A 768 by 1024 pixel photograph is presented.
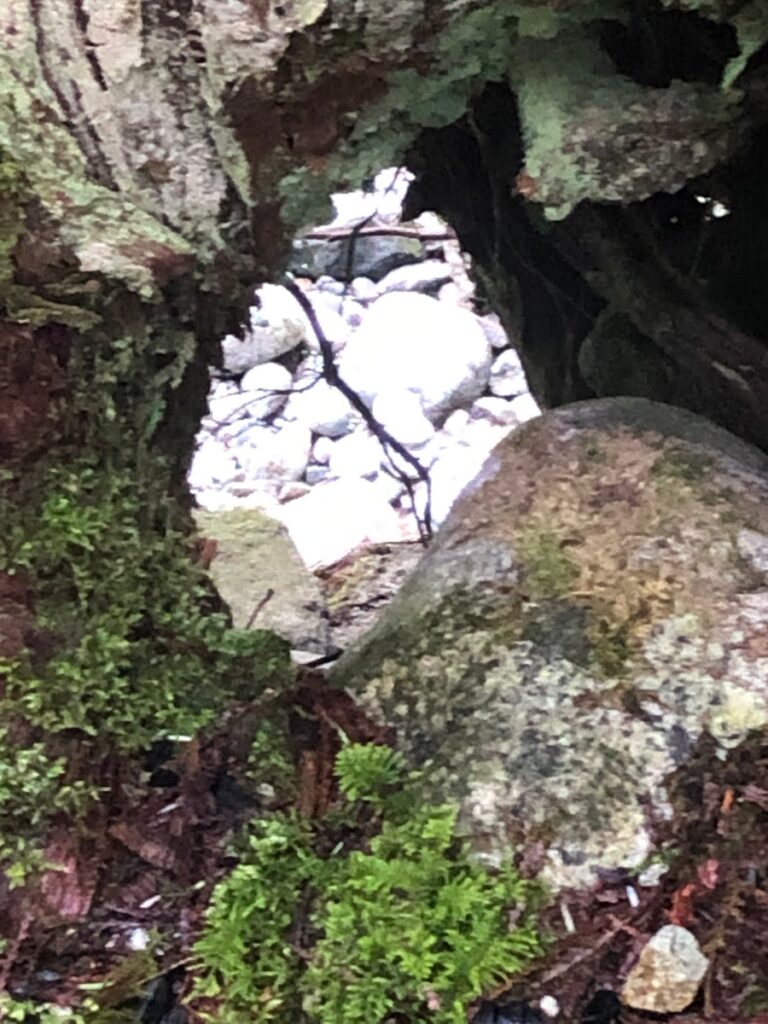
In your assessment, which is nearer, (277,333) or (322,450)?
(322,450)

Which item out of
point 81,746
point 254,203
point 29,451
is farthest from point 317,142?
point 81,746

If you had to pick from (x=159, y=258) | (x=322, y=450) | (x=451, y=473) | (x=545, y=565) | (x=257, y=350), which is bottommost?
(x=451, y=473)

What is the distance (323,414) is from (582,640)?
2526mm

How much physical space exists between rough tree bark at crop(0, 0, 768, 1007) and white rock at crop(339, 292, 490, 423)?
249 centimetres

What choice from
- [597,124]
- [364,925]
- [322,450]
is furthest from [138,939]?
[322,450]

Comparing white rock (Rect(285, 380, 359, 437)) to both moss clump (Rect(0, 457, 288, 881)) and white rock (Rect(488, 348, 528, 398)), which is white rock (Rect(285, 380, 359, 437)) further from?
moss clump (Rect(0, 457, 288, 881))

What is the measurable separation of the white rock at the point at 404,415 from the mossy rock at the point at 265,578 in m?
1.30

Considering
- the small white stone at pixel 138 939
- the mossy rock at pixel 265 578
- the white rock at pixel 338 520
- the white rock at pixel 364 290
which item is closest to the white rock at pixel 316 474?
the white rock at pixel 338 520

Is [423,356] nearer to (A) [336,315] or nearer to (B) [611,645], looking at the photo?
(A) [336,315]

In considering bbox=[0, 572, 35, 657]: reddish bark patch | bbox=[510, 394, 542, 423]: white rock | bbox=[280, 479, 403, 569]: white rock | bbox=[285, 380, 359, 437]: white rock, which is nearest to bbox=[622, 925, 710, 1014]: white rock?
bbox=[0, 572, 35, 657]: reddish bark patch

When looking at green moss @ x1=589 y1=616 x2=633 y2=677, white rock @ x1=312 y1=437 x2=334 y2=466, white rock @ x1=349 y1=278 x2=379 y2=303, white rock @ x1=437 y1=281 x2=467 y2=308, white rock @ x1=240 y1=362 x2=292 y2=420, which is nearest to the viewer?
green moss @ x1=589 y1=616 x2=633 y2=677

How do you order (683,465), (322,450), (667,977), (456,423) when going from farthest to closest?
1. (456,423)
2. (322,450)
3. (683,465)
4. (667,977)

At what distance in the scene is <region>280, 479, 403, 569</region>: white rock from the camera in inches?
85.2

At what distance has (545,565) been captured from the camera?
94cm
